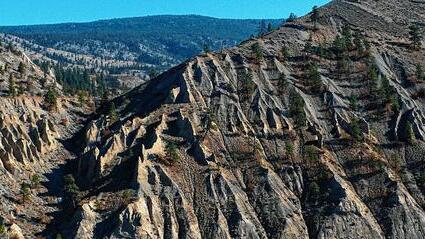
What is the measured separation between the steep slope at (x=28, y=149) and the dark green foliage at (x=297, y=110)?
47660mm

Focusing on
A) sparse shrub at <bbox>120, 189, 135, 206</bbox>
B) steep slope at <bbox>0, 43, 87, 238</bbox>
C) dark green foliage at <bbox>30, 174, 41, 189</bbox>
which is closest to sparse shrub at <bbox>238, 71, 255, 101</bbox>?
steep slope at <bbox>0, 43, 87, 238</bbox>

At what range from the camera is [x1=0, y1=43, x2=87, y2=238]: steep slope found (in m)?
102

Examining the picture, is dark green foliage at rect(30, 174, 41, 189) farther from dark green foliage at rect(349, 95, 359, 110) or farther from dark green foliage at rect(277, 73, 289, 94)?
dark green foliage at rect(349, 95, 359, 110)

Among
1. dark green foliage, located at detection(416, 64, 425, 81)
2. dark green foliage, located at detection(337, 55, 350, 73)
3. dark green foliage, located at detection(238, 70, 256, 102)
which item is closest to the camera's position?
dark green foliage, located at detection(238, 70, 256, 102)

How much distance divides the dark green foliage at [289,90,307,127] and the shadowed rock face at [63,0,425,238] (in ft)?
0.97

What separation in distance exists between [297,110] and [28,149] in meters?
55.0

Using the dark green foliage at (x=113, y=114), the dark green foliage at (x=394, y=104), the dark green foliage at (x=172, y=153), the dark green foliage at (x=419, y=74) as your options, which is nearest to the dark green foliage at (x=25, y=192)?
the dark green foliage at (x=172, y=153)

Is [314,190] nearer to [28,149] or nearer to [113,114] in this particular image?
[113,114]

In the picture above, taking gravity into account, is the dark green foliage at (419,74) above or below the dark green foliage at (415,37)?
below

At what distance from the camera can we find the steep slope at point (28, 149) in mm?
101750

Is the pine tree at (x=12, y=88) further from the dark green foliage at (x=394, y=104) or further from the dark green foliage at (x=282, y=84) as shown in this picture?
the dark green foliage at (x=394, y=104)

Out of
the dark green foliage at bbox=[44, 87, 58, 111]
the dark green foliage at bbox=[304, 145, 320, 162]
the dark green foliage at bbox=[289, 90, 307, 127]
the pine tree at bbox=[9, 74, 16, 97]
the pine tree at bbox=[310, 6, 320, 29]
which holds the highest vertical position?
the pine tree at bbox=[310, 6, 320, 29]

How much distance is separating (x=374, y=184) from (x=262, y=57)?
Answer: 1844 inches

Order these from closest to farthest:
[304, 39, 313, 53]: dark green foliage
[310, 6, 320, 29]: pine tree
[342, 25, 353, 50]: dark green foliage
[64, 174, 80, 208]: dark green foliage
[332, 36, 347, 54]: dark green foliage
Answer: [64, 174, 80, 208]: dark green foliage < [332, 36, 347, 54]: dark green foliage < [304, 39, 313, 53]: dark green foliage < [342, 25, 353, 50]: dark green foliage < [310, 6, 320, 29]: pine tree
